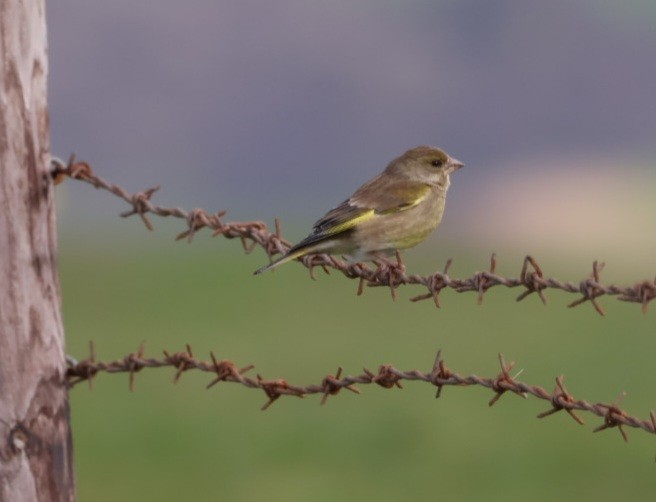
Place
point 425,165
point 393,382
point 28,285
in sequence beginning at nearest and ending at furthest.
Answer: point 393,382, point 28,285, point 425,165

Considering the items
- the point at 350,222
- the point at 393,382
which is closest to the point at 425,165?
the point at 350,222

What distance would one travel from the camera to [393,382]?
6289 millimetres

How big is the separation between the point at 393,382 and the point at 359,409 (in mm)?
14943

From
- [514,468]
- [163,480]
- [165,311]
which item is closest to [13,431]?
[163,480]

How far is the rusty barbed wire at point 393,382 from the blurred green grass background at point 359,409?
986 centimetres

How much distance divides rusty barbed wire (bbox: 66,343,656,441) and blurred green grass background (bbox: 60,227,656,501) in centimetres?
986

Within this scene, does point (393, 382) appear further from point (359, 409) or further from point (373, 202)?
point (359, 409)

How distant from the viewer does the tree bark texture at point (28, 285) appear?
6352 millimetres

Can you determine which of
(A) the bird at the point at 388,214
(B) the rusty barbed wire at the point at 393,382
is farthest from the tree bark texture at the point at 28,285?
(A) the bird at the point at 388,214

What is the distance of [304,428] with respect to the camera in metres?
20.3

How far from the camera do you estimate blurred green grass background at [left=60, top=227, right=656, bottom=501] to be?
694 inches

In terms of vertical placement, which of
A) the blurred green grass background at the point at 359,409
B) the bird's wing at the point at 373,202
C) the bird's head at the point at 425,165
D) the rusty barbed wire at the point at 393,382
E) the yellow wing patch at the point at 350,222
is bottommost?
the blurred green grass background at the point at 359,409

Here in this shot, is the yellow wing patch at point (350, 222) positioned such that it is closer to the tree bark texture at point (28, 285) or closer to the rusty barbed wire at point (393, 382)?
the rusty barbed wire at point (393, 382)

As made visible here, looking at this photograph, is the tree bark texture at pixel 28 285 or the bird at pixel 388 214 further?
the bird at pixel 388 214
